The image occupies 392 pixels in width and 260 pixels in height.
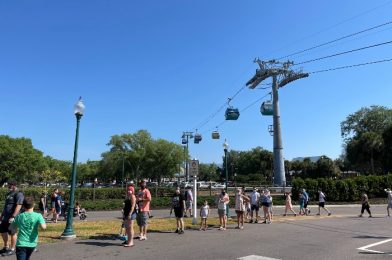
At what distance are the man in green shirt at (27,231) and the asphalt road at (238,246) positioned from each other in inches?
128

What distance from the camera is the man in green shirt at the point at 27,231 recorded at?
6884 millimetres

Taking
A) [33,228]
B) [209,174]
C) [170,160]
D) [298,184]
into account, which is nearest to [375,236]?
[33,228]

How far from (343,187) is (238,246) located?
30183 millimetres

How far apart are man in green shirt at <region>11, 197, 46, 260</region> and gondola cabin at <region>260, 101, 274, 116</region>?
1706 inches

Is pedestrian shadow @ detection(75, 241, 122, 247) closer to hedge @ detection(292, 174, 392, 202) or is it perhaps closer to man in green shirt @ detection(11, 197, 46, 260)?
man in green shirt @ detection(11, 197, 46, 260)

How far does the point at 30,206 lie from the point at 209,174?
139 metres

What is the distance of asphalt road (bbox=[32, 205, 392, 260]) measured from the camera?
34.4 ft

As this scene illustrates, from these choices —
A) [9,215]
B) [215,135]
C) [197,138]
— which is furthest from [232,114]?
[9,215]

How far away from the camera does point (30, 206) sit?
7.31 m

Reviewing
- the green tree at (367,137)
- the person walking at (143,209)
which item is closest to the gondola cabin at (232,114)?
the person walking at (143,209)

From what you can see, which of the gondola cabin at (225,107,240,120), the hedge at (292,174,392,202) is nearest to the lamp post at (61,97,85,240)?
the gondola cabin at (225,107,240,120)

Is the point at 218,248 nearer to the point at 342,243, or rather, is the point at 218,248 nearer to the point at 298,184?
A: the point at 342,243

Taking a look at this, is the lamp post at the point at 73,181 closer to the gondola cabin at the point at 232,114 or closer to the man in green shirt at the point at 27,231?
the man in green shirt at the point at 27,231

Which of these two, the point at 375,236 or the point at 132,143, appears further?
the point at 132,143
